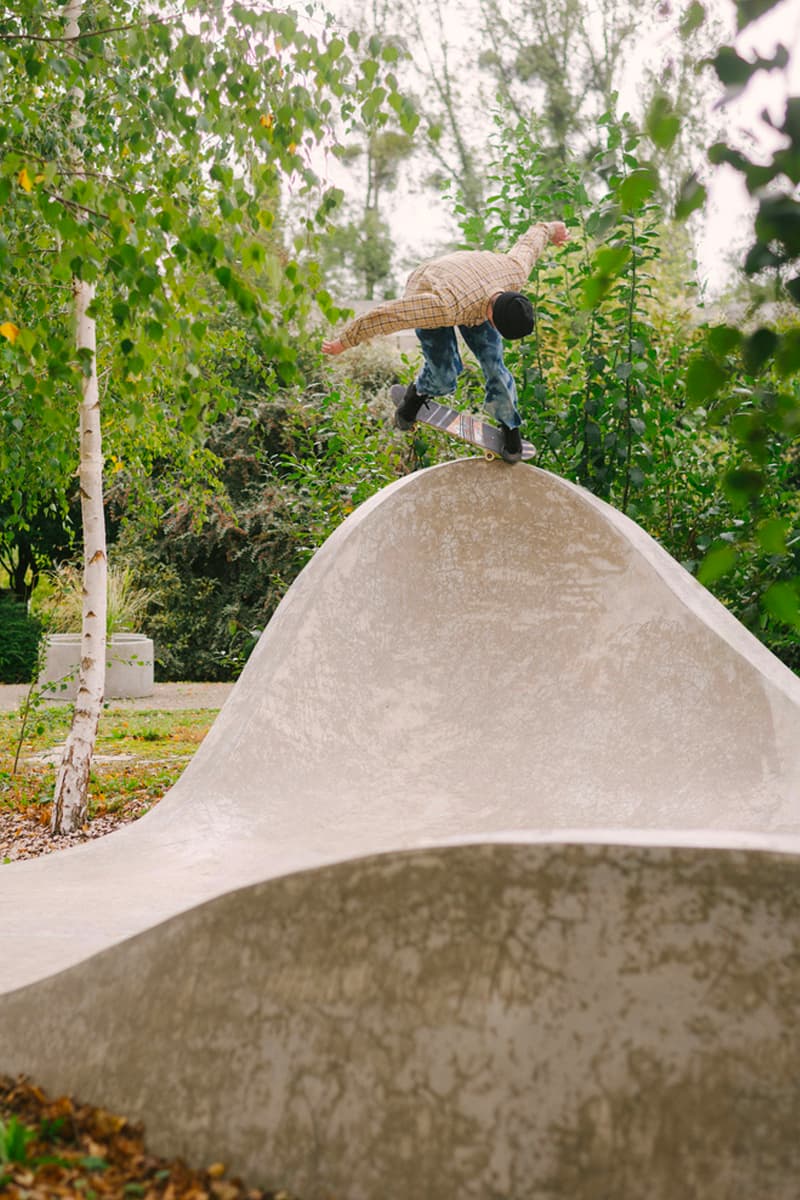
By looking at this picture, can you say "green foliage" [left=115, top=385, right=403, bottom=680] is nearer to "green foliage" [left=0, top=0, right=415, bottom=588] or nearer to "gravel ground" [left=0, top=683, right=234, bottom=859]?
"gravel ground" [left=0, top=683, right=234, bottom=859]

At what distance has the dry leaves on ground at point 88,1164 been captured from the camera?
5.07 ft

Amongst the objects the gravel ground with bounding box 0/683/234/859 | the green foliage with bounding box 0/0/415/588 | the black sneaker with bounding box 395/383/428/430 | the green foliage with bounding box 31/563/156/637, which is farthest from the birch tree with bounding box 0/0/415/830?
the green foliage with bounding box 31/563/156/637

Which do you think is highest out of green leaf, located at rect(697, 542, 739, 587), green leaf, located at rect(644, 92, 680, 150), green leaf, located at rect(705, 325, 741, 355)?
green leaf, located at rect(644, 92, 680, 150)

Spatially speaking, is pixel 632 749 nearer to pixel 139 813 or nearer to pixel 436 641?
pixel 436 641

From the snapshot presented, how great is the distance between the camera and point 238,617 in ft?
36.6

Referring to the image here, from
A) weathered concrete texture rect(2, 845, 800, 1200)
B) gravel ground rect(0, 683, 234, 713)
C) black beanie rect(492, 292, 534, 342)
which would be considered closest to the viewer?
weathered concrete texture rect(2, 845, 800, 1200)

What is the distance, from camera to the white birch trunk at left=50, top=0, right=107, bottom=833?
177 inches

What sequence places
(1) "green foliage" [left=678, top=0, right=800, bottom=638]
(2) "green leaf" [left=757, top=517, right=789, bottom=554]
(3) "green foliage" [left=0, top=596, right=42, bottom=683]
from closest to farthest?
(1) "green foliage" [left=678, top=0, right=800, bottom=638] < (2) "green leaf" [left=757, top=517, right=789, bottom=554] < (3) "green foliage" [left=0, top=596, right=42, bottom=683]

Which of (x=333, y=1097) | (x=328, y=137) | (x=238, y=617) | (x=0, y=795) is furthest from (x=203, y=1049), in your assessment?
(x=238, y=617)

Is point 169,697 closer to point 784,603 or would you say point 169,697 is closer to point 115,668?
point 115,668

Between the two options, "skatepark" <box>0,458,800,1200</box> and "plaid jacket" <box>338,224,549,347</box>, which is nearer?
"skatepark" <box>0,458,800,1200</box>

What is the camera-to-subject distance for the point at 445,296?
3.48 meters

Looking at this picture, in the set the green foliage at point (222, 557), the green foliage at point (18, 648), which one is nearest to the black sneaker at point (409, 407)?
the green foliage at point (222, 557)

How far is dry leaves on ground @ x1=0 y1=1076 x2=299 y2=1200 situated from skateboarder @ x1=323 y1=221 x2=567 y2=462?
250 centimetres
